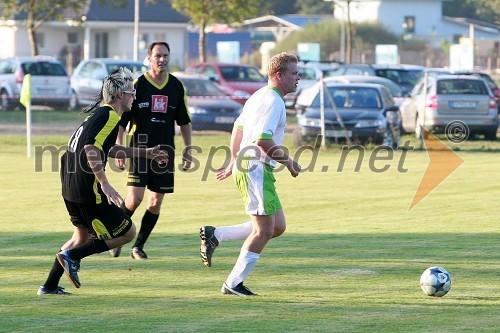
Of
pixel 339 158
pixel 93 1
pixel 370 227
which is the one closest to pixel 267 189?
pixel 370 227

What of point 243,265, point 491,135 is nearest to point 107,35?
point 491,135

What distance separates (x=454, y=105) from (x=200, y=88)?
733 cm

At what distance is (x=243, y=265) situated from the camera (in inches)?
334

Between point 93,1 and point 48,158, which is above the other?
point 93,1

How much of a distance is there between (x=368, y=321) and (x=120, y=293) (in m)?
2.19

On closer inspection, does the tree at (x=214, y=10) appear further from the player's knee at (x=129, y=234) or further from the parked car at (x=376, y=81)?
the player's knee at (x=129, y=234)

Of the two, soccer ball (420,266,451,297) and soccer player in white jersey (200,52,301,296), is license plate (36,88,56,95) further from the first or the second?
soccer ball (420,266,451,297)

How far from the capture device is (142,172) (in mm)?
10664

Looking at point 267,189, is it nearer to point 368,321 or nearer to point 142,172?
point 368,321

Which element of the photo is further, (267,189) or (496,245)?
(496,245)

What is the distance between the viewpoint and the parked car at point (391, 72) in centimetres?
3616

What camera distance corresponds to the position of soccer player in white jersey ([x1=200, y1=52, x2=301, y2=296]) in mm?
8250

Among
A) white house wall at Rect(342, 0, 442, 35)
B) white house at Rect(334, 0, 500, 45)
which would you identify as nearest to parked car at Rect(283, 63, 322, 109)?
white house wall at Rect(342, 0, 442, 35)

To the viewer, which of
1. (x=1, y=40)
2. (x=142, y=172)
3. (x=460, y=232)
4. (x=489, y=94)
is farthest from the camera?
(x=1, y=40)
